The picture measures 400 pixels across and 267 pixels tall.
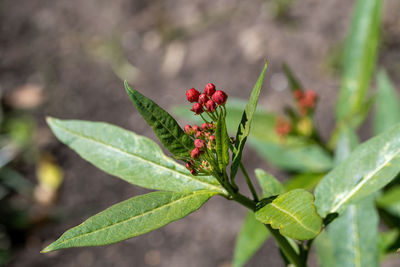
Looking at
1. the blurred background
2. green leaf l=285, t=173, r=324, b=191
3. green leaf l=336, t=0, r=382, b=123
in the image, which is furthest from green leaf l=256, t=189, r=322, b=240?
the blurred background

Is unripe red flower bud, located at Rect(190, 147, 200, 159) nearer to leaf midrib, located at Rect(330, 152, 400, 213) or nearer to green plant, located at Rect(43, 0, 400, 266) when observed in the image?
green plant, located at Rect(43, 0, 400, 266)

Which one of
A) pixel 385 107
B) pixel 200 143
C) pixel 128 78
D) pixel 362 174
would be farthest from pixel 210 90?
pixel 128 78

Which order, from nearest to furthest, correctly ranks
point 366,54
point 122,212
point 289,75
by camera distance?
point 122,212, point 289,75, point 366,54

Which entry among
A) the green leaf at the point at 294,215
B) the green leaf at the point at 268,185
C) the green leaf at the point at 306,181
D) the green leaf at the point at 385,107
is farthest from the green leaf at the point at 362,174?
the green leaf at the point at 385,107

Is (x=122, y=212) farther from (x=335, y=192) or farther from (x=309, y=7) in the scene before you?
(x=309, y=7)

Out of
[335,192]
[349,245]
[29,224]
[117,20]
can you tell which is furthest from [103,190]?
[335,192]

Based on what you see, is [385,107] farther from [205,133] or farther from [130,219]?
[130,219]
